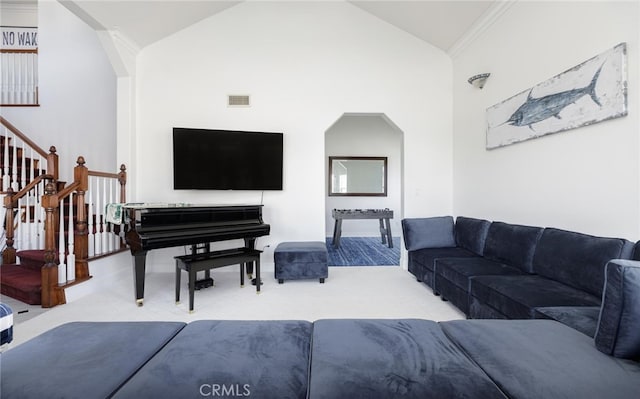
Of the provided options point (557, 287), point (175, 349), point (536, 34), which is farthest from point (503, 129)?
point (175, 349)

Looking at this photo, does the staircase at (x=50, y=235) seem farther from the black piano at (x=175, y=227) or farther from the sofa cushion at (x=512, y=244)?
the sofa cushion at (x=512, y=244)

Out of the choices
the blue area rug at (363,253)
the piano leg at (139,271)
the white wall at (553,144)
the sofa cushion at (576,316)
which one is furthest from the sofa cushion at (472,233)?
the piano leg at (139,271)

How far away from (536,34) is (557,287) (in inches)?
93.0

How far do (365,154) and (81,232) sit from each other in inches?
230

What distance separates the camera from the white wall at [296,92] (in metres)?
4.00

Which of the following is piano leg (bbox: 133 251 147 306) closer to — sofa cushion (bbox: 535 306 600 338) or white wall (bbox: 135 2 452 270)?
white wall (bbox: 135 2 452 270)

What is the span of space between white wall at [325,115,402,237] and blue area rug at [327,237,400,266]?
18.2 inches

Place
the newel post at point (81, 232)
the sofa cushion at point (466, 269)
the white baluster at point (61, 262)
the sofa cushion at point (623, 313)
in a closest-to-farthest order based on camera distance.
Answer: the sofa cushion at point (623, 313) → the sofa cushion at point (466, 269) → the white baluster at point (61, 262) → the newel post at point (81, 232)

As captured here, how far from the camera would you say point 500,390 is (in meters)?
0.84

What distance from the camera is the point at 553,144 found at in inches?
97.7

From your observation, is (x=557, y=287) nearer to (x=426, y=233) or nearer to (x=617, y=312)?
(x=617, y=312)

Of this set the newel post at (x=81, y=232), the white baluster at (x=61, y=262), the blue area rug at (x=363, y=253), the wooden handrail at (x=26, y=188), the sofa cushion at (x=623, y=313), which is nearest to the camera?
the sofa cushion at (x=623, y=313)

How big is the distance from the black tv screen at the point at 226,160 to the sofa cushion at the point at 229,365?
2864 millimetres

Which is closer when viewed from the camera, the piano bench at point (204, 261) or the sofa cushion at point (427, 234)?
the piano bench at point (204, 261)
